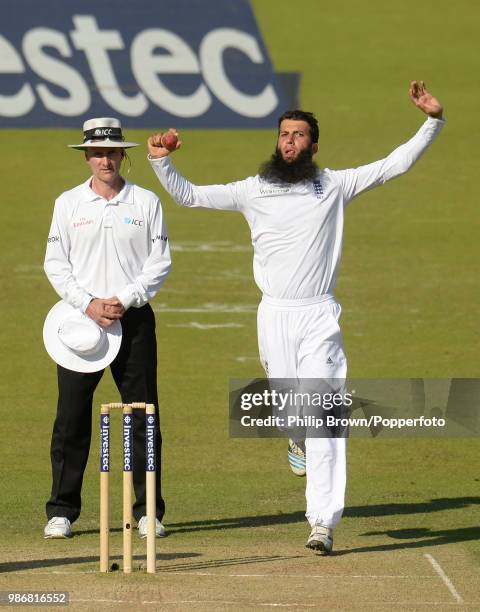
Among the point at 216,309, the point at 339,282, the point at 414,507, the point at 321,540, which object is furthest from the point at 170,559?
the point at 339,282

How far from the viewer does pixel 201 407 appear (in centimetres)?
1228

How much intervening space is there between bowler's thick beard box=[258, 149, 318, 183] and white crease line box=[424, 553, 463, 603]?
200 cm

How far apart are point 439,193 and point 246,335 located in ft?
25.2

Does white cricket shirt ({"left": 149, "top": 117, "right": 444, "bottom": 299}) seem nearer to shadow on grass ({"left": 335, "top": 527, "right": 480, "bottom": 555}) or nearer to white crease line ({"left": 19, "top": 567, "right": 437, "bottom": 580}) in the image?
shadow on grass ({"left": 335, "top": 527, "right": 480, "bottom": 555})

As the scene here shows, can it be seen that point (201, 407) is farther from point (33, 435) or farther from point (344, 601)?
point (344, 601)

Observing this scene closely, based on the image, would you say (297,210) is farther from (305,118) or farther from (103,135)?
(103,135)

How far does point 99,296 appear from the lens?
8.49 meters

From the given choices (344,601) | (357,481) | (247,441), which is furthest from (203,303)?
(344,601)

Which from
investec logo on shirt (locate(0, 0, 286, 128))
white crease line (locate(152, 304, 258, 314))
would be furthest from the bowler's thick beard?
investec logo on shirt (locate(0, 0, 286, 128))

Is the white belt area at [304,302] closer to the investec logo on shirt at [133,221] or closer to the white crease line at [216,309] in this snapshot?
the investec logo on shirt at [133,221]

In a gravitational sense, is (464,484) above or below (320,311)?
below

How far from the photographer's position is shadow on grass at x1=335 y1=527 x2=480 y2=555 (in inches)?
321

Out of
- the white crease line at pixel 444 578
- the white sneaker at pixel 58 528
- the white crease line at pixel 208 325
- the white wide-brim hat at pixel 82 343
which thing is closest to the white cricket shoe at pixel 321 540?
the white crease line at pixel 444 578

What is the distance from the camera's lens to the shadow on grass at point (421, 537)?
816cm
